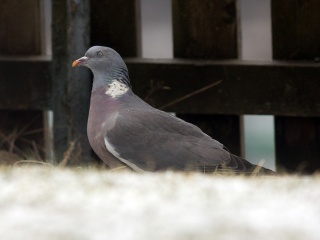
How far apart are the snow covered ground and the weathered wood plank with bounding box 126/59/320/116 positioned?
90.7 inches

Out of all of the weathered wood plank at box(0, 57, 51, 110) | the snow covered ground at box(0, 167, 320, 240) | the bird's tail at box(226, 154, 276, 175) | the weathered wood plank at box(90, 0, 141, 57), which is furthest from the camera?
the weathered wood plank at box(0, 57, 51, 110)

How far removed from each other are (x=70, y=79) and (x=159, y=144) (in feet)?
3.65

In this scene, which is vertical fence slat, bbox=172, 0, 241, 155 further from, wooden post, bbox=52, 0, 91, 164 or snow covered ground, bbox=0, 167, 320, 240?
snow covered ground, bbox=0, 167, 320, 240

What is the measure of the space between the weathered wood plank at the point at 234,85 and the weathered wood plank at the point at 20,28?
2.49 feet

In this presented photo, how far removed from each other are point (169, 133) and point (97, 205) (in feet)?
7.23

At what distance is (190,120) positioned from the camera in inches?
263

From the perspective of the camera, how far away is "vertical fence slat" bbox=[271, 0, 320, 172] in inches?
253

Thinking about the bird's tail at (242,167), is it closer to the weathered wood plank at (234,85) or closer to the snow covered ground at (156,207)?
the weathered wood plank at (234,85)

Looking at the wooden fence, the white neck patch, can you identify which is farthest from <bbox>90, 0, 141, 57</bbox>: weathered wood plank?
the white neck patch

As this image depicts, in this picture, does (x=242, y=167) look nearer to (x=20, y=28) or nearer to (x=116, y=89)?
(x=116, y=89)

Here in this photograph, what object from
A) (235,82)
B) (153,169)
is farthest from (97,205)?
(235,82)

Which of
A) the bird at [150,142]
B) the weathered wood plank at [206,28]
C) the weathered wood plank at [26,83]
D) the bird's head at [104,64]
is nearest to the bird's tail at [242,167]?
the bird at [150,142]

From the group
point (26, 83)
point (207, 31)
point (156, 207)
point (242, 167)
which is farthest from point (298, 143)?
point (156, 207)

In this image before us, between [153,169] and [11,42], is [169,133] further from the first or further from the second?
[11,42]
